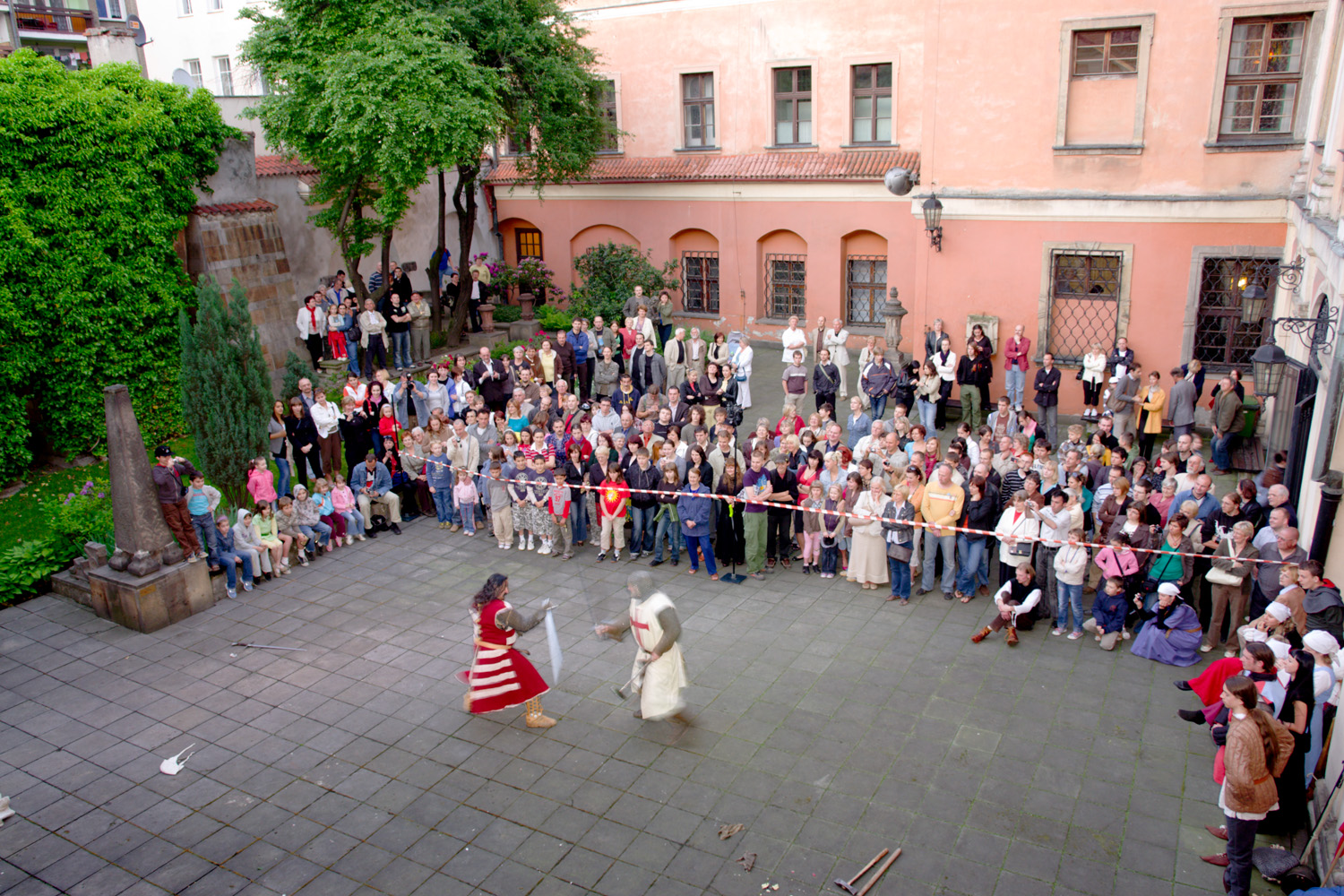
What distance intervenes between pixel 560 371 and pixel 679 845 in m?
11.9

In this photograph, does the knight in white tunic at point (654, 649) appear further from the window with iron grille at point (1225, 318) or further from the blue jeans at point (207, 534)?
the window with iron grille at point (1225, 318)

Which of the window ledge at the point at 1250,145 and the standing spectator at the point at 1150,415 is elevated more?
the window ledge at the point at 1250,145

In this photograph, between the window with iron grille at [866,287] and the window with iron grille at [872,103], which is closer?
the window with iron grille at [872,103]

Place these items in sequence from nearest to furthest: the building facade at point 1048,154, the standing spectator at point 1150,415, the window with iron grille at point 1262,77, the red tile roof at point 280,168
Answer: the standing spectator at point 1150,415
the window with iron grille at point 1262,77
the building facade at point 1048,154
the red tile roof at point 280,168

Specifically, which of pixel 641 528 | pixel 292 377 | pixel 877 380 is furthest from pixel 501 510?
pixel 877 380

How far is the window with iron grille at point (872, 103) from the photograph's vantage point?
2189 cm

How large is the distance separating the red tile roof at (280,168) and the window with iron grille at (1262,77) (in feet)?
56.1

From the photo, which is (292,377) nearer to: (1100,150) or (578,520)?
(578,520)

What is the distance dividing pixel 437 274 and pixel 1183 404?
604 inches

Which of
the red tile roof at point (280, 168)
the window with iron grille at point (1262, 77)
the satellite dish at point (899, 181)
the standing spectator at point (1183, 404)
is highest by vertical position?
the window with iron grille at point (1262, 77)

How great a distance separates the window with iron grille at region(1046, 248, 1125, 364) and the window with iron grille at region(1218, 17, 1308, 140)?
2547 millimetres

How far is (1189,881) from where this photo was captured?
266 inches

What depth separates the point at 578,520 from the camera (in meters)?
13.0

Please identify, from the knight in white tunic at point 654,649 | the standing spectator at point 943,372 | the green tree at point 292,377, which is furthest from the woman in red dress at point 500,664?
the standing spectator at point 943,372
